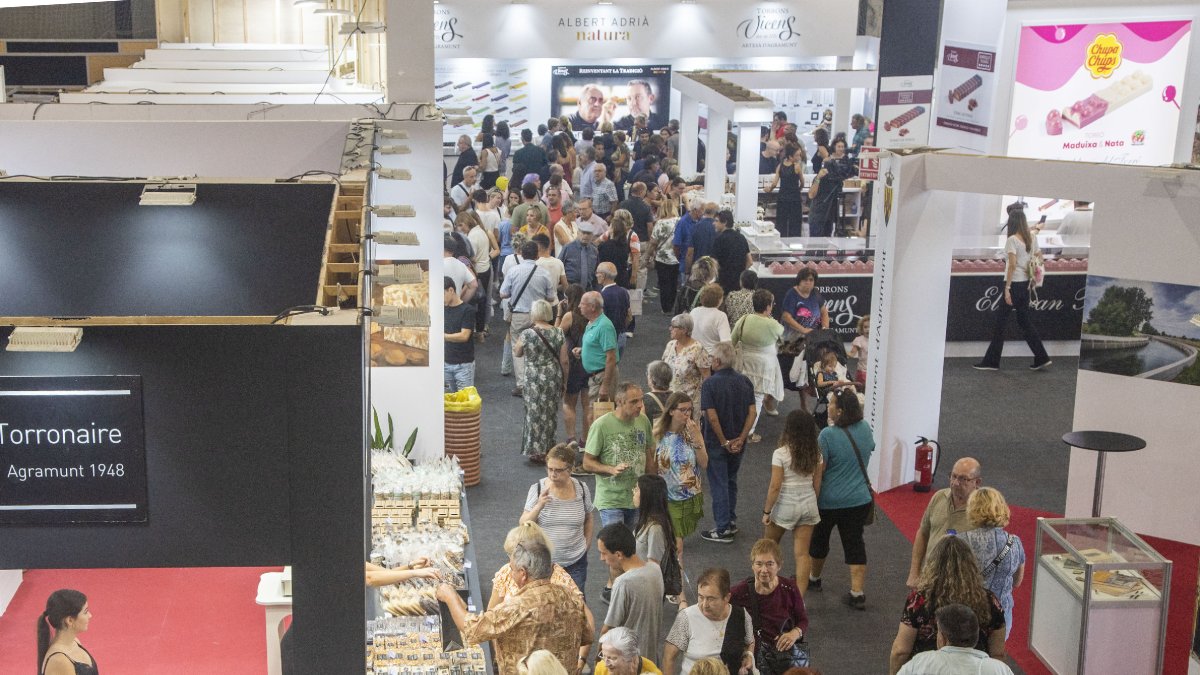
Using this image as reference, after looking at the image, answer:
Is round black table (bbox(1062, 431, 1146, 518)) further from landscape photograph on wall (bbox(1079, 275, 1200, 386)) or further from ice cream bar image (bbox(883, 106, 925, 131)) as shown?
ice cream bar image (bbox(883, 106, 925, 131))

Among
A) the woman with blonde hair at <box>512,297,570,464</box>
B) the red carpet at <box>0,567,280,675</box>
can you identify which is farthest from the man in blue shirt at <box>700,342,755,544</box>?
the red carpet at <box>0,567,280,675</box>

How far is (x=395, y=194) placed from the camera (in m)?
7.95

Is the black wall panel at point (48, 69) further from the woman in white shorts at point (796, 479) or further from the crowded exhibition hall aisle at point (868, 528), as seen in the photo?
the woman in white shorts at point (796, 479)

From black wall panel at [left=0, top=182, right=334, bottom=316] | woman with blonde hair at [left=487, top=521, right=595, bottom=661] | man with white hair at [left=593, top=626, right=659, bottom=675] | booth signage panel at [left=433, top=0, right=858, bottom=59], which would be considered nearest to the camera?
man with white hair at [left=593, top=626, right=659, bottom=675]

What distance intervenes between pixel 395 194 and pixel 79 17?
1152 cm

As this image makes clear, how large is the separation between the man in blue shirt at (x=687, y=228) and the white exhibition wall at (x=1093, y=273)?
3.55 meters

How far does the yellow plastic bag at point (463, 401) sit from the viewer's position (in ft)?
28.0

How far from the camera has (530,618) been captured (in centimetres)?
488

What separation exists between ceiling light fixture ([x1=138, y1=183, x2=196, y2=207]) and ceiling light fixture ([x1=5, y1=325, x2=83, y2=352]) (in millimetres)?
2032

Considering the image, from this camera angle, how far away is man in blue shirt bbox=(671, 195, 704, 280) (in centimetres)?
1201

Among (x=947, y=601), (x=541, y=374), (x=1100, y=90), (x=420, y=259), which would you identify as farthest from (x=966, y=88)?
(x=947, y=601)

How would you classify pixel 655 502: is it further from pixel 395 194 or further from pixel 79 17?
pixel 79 17

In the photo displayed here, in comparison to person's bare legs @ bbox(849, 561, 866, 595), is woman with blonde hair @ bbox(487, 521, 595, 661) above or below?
above

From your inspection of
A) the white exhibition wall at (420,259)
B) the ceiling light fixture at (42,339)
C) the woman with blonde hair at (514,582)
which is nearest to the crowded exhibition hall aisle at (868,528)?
the white exhibition wall at (420,259)
